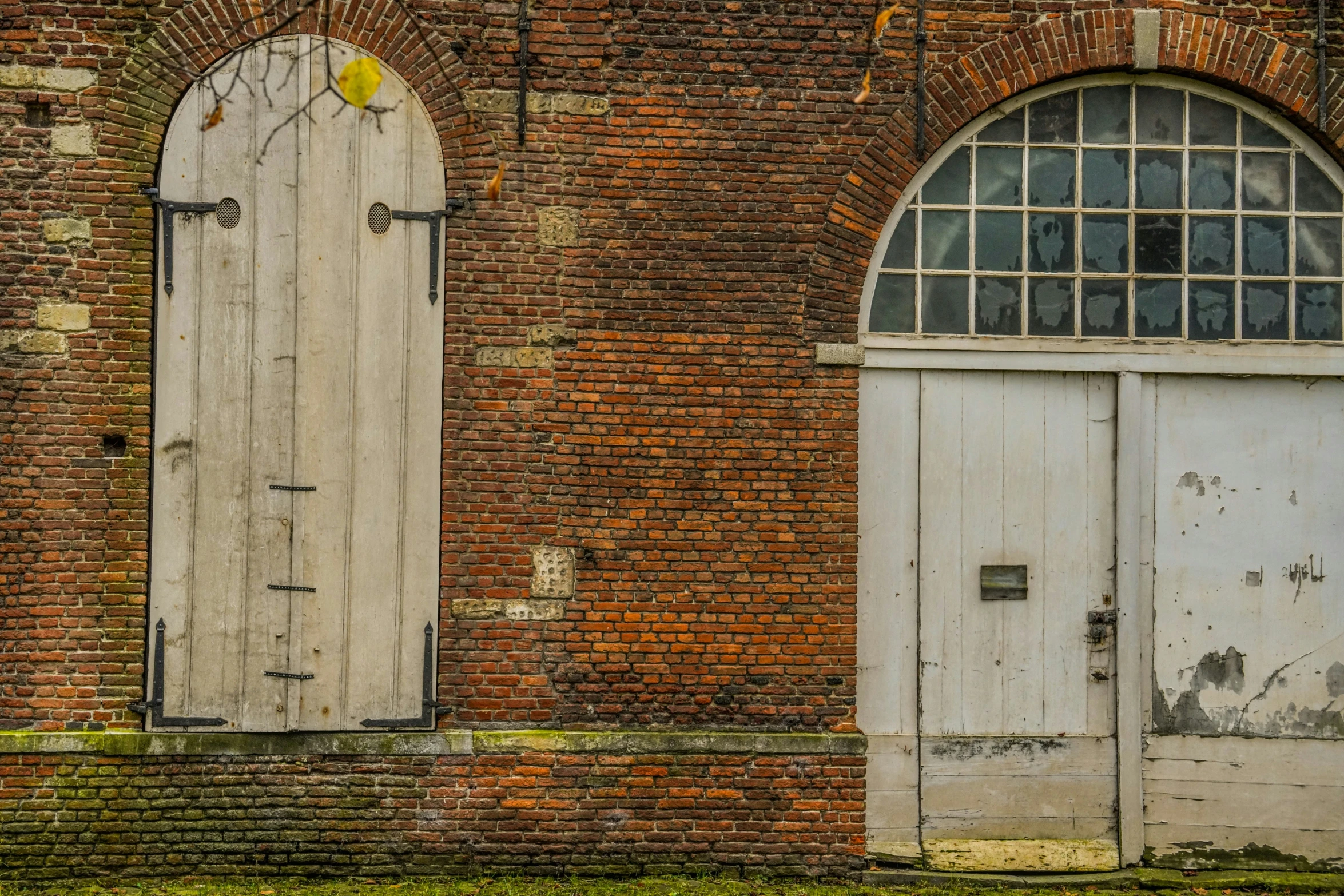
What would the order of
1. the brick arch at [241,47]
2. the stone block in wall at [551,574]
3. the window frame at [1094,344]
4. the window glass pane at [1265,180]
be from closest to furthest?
the brick arch at [241,47] < the stone block in wall at [551,574] < the window frame at [1094,344] < the window glass pane at [1265,180]

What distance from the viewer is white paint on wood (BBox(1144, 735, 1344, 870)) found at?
5949 mm

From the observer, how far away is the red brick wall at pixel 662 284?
18.7 ft

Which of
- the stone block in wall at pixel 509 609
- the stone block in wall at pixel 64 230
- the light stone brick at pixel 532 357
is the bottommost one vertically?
the stone block in wall at pixel 509 609

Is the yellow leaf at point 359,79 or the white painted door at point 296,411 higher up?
the yellow leaf at point 359,79

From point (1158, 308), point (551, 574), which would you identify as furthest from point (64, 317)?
point (1158, 308)

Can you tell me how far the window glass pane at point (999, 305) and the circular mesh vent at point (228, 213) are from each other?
408 cm

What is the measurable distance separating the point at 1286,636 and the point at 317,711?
5.38 m

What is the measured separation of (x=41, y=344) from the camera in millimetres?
5559

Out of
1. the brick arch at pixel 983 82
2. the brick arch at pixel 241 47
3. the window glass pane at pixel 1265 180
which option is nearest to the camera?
the brick arch at pixel 241 47

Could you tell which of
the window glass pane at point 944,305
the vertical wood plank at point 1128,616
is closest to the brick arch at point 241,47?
the window glass pane at point 944,305

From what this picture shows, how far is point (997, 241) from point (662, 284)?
1932mm

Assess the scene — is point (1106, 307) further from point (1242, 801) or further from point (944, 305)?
point (1242, 801)

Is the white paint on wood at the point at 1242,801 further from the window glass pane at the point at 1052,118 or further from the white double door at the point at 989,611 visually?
the window glass pane at the point at 1052,118

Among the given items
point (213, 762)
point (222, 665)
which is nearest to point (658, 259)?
point (222, 665)
